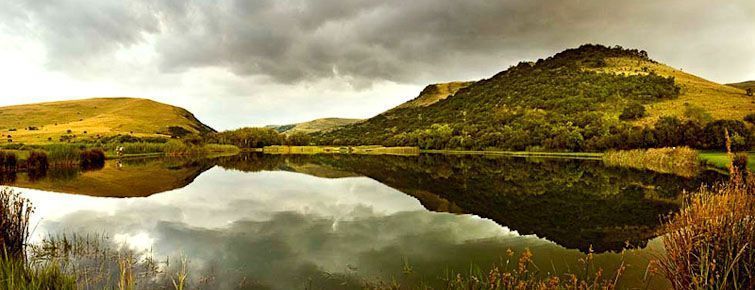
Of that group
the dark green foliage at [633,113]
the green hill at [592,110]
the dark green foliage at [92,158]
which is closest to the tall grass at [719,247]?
the dark green foliage at [92,158]

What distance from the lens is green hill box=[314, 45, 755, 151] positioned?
69.2m

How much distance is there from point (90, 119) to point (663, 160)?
158244mm

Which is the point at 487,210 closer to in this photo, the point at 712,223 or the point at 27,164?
the point at 712,223

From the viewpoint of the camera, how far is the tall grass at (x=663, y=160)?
39.8 m

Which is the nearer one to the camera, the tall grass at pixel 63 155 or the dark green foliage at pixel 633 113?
the tall grass at pixel 63 155

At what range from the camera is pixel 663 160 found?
46.4 meters

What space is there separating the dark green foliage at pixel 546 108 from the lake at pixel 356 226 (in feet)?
187

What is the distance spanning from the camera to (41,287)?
5.46 metres

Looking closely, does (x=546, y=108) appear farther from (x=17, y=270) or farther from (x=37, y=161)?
(x=17, y=270)

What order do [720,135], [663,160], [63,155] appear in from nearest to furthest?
1. [63,155]
2. [663,160]
3. [720,135]

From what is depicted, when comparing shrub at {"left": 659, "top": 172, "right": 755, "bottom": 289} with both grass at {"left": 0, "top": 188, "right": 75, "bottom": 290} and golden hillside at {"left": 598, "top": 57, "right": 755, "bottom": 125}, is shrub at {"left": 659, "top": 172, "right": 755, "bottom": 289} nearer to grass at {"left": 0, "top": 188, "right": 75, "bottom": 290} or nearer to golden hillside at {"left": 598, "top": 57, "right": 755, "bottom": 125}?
grass at {"left": 0, "top": 188, "right": 75, "bottom": 290}

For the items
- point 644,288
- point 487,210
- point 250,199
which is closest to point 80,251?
point 250,199

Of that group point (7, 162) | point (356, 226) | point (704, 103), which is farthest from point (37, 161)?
point (704, 103)

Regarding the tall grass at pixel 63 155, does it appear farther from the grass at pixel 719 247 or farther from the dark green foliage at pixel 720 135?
the dark green foliage at pixel 720 135
